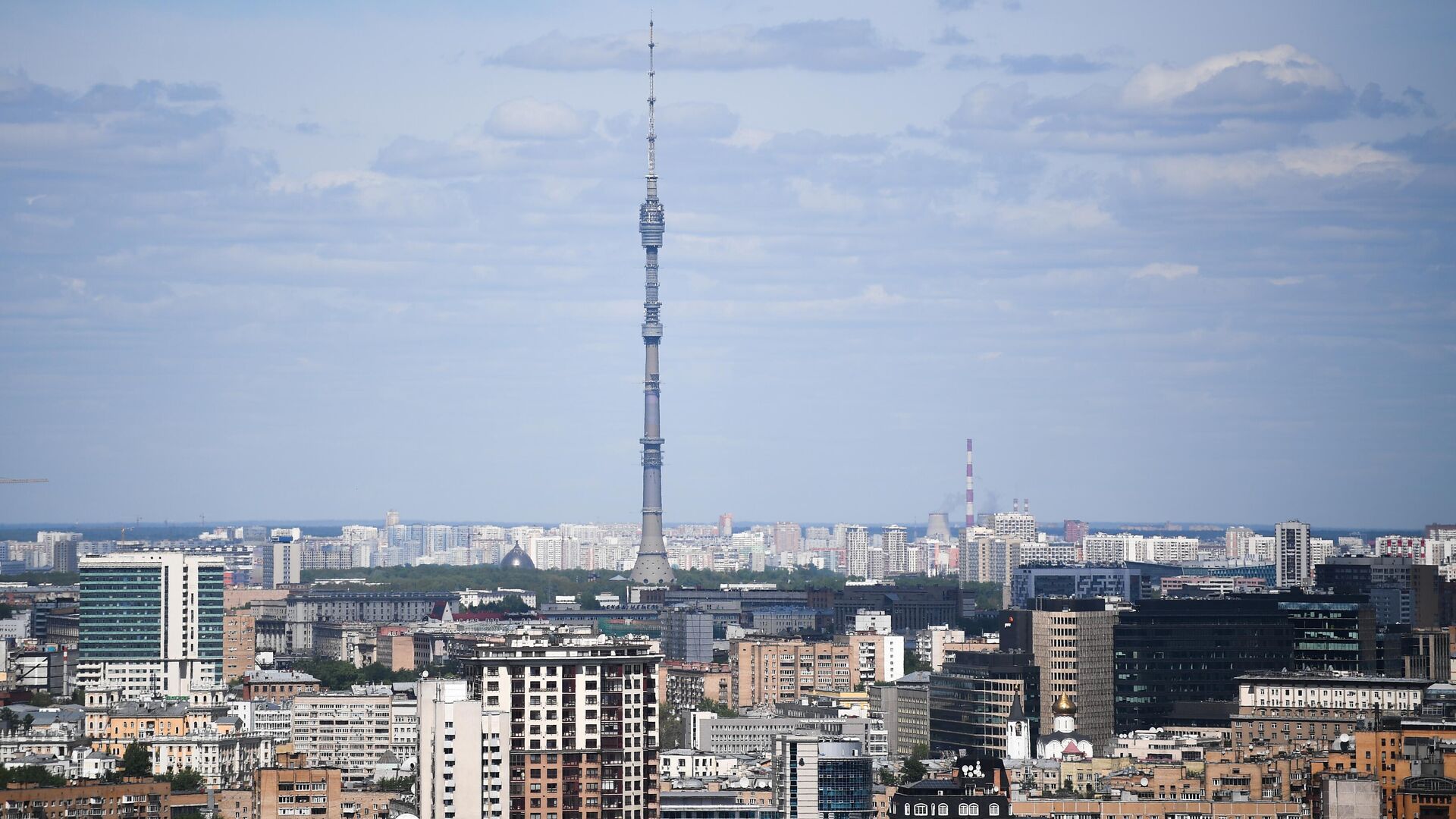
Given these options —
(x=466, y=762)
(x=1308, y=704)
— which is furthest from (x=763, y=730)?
(x=466, y=762)

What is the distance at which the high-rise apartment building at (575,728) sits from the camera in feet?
201

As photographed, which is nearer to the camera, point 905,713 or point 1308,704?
point 1308,704

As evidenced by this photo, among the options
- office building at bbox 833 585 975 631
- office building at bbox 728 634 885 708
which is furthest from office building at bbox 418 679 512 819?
office building at bbox 833 585 975 631

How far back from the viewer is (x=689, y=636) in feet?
498

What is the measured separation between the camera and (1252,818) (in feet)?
235

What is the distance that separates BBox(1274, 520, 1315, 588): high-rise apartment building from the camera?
179125mm

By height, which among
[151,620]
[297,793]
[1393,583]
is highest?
[1393,583]

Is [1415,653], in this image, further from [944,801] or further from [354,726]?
[944,801]

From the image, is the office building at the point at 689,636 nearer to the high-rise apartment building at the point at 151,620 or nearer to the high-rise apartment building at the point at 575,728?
the high-rise apartment building at the point at 151,620

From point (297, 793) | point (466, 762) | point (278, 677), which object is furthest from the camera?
point (278, 677)

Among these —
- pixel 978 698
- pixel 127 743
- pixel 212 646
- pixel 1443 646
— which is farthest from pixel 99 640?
pixel 1443 646

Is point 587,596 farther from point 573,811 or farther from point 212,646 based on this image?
point 573,811

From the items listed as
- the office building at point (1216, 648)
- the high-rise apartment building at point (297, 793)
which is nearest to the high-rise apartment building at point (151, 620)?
the office building at point (1216, 648)

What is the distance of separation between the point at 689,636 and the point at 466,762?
92.1 meters
